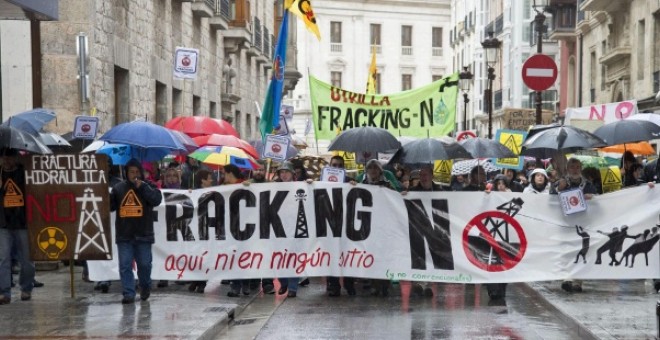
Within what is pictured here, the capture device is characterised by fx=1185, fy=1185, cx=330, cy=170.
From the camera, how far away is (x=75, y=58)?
19.1 metres

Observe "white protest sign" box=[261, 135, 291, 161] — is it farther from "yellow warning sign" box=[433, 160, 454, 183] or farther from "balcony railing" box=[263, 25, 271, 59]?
"balcony railing" box=[263, 25, 271, 59]

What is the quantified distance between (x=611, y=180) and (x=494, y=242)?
4259mm

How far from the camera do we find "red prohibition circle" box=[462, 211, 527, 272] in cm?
1417

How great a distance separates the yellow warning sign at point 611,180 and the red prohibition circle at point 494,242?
3.72 m

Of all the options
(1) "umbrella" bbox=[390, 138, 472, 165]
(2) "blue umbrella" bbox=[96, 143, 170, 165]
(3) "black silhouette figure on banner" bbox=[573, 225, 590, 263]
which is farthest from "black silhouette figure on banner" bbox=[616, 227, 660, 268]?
(2) "blue umbrella" bbox=[96, 143, 170, 165]

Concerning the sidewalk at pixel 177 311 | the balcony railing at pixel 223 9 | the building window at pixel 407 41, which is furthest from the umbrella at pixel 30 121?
the building window at pixel 407 41

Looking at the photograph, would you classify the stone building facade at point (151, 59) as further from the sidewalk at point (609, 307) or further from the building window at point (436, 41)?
the building window at point (436, 41)

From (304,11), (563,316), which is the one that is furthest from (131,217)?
(304,11)

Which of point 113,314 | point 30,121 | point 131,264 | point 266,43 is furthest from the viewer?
point 266,43

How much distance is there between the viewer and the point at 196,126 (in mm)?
19891

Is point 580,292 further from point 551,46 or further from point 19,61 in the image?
point 551,46

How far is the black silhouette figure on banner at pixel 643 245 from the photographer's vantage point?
1398 centimetres

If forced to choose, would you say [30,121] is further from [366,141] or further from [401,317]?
[401,317]

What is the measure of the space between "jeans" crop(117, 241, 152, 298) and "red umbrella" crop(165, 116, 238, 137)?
21.3 ft
